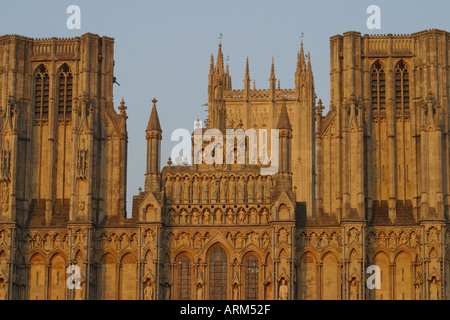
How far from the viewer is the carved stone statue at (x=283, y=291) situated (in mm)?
87438

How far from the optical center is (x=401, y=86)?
9281 centimetres

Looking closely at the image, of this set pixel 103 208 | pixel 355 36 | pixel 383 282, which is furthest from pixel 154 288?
pixel 355 36

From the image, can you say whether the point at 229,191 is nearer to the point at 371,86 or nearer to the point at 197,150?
the point at 197,150

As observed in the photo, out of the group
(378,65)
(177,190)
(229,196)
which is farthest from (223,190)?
A: (378,65)

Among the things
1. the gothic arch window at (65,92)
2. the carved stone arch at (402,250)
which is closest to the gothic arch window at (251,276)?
the carved stone arch at (402,250)

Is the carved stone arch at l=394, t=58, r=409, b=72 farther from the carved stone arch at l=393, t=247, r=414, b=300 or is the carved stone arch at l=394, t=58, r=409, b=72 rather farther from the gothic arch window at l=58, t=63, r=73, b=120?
the gothic arch window at l=58, t=63, r=73, b=120

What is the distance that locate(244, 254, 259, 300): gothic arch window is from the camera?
8962 cm

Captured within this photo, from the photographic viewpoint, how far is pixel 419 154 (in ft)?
299

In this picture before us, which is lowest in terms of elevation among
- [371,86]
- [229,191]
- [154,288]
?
[154,288]

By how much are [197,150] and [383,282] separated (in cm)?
1277

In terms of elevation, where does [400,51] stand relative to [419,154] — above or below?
above

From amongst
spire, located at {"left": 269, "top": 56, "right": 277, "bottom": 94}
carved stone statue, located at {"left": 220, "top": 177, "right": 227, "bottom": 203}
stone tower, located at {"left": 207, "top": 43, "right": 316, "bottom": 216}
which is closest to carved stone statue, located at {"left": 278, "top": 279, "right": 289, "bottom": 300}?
carved stone statue, located at {"left": 220, "top": 177, "right": 227, "bottom": 203}

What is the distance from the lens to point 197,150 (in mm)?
90875

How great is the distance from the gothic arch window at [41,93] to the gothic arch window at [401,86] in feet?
66.8
